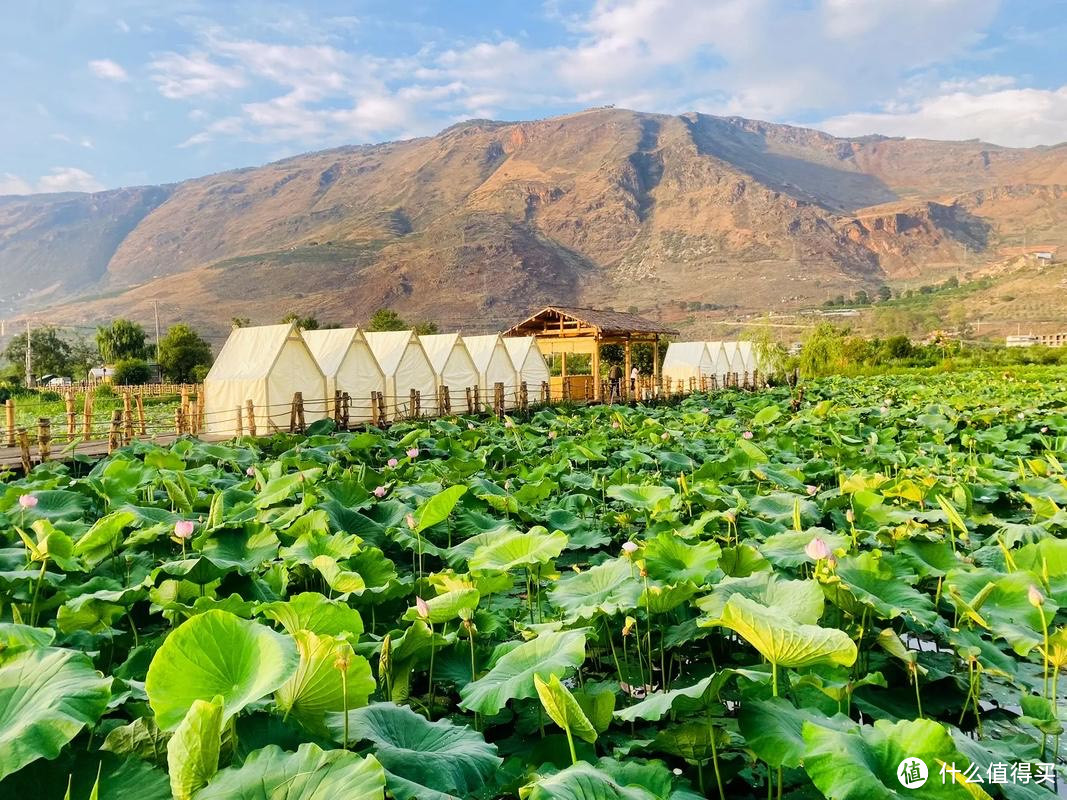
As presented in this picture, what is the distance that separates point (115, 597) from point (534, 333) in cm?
2648

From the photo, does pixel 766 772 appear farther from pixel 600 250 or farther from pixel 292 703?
pixel 600 250

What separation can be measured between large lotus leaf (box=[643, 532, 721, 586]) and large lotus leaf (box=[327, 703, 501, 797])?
950mm

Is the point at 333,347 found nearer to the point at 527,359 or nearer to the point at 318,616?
the point at 527,359

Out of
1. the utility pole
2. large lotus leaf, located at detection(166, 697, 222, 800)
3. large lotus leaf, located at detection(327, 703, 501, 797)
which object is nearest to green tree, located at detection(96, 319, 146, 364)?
the utility pole

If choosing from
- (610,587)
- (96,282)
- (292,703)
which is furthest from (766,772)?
(96,282)

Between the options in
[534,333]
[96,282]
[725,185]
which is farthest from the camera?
[96,282]

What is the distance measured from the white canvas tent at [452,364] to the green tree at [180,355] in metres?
30.1

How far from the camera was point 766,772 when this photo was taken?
5.77ft

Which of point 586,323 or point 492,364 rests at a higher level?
point 586,323

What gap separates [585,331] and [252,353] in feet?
41.6

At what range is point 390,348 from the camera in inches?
808

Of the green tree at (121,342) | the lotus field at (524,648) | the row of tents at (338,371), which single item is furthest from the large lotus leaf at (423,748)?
the green tree at (121,342)

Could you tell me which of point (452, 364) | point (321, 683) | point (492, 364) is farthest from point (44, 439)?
point (492, 364)

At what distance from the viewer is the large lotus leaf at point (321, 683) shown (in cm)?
129
